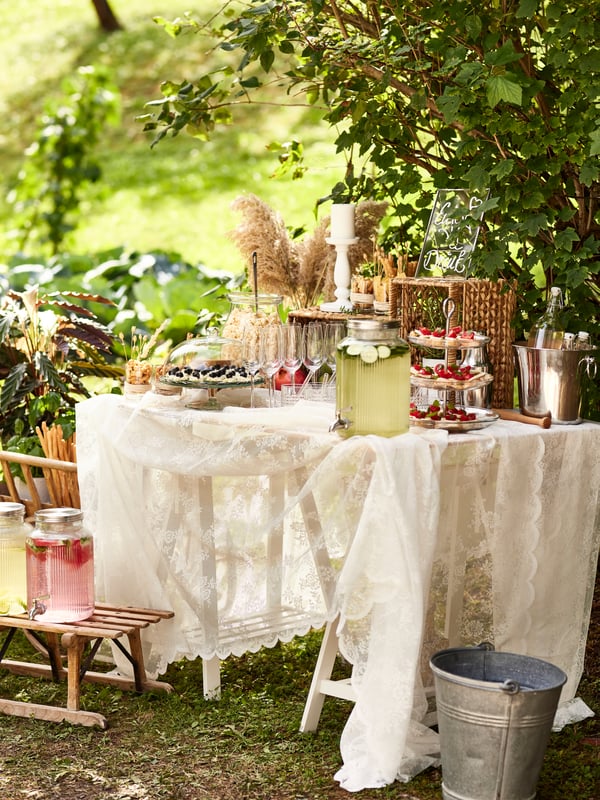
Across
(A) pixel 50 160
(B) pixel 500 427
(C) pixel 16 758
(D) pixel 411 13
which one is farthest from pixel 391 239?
(A) pixel 50 160

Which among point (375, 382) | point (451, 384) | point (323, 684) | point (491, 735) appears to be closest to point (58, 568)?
point (323, 684)

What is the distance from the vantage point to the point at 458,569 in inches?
133

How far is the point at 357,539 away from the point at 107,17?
14.4 meters

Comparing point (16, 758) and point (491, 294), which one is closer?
point (16, 758)

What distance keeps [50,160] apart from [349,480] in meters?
8.72

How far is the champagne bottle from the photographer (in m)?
3.49

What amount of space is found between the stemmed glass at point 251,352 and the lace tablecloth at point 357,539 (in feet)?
0.56

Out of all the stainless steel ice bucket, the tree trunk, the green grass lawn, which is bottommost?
the stainless steel ice bucket

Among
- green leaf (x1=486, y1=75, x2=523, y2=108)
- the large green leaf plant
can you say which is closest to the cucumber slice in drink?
green leaf (x1=486, y1=75, x2=523, y2=108)

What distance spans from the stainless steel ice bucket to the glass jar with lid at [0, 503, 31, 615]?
1.64 metres

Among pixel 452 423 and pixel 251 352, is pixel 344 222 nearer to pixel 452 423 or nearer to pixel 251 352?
pixel 251 352

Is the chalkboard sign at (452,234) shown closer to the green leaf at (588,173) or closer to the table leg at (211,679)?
the green leaf at (588,173)

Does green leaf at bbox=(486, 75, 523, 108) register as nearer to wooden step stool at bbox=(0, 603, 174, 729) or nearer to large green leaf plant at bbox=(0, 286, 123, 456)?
wooden step stool at bbox=(0, 603, 174, 729)

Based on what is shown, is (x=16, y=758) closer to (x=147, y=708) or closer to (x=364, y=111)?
(x=147, y=708)
